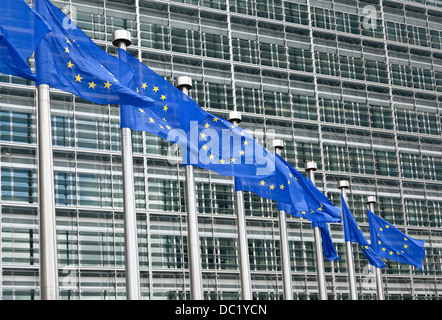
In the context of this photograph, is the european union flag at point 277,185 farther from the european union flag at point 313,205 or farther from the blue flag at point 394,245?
the blue flag at point 394,245

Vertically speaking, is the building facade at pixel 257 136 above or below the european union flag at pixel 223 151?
above

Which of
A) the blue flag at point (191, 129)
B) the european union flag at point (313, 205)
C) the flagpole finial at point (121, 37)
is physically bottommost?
the european union flag at point (313, 205)

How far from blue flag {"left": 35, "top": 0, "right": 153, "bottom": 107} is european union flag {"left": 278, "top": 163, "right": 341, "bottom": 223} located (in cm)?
959

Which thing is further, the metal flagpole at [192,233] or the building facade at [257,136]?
the building facade at [257,136]

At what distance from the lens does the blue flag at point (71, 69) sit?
15625 millimetres

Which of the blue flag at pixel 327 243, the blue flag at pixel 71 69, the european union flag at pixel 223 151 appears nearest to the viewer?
the blue flag at pixel 71 69

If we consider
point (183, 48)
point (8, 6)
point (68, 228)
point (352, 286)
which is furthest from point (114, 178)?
point (8, 6)

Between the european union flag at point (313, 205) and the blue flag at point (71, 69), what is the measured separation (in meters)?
9.59

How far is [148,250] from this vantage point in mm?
42625

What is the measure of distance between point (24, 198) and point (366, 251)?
17.9m

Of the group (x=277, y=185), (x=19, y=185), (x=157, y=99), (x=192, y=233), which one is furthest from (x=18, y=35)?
(x=19, y=185)

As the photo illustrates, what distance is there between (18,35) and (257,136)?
34996mm

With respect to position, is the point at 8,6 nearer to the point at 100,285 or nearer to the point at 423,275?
the point at 100,285

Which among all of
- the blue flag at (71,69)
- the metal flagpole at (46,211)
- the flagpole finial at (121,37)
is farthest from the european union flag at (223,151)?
the metal flagpole at (46,211)
